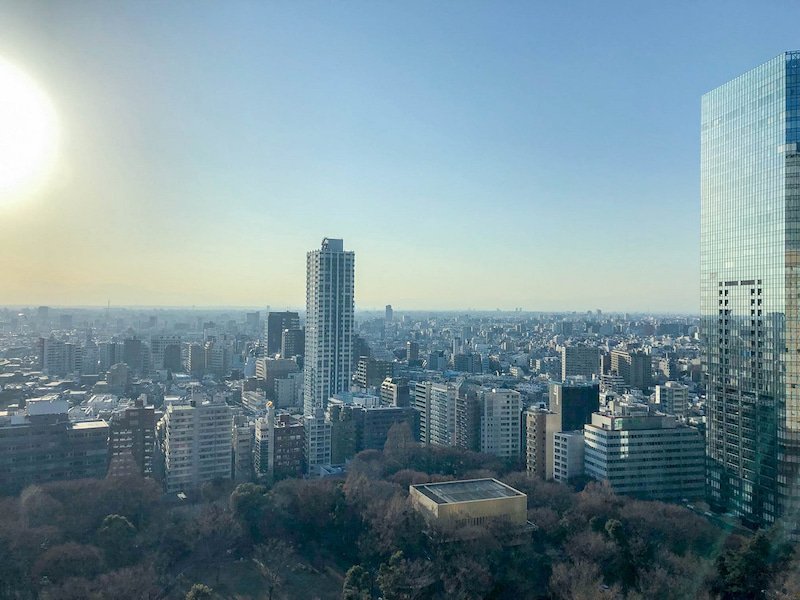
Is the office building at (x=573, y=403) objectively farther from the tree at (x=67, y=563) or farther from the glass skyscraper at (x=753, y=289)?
the tree at (x=67, y=563)

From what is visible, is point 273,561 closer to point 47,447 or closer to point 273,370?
point 47,447

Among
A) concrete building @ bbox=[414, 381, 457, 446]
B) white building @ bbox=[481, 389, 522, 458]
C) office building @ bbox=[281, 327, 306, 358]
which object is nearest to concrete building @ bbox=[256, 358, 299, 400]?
office building @ bbox=[281, 327, 306, 358]

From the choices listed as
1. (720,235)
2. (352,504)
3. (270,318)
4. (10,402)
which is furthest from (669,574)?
(270,318)

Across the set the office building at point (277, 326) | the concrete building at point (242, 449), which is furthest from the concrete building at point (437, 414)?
the office building at point (277, 326)

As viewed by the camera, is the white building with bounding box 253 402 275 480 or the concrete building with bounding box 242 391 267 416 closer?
the white building with bounding box 253 402 275 480

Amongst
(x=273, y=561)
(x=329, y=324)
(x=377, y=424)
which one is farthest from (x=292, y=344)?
(x=273, y=561)

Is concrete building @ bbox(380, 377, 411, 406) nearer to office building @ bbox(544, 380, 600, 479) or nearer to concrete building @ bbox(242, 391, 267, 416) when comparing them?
concrete building @ bbox(242, 391, 267, 416)
